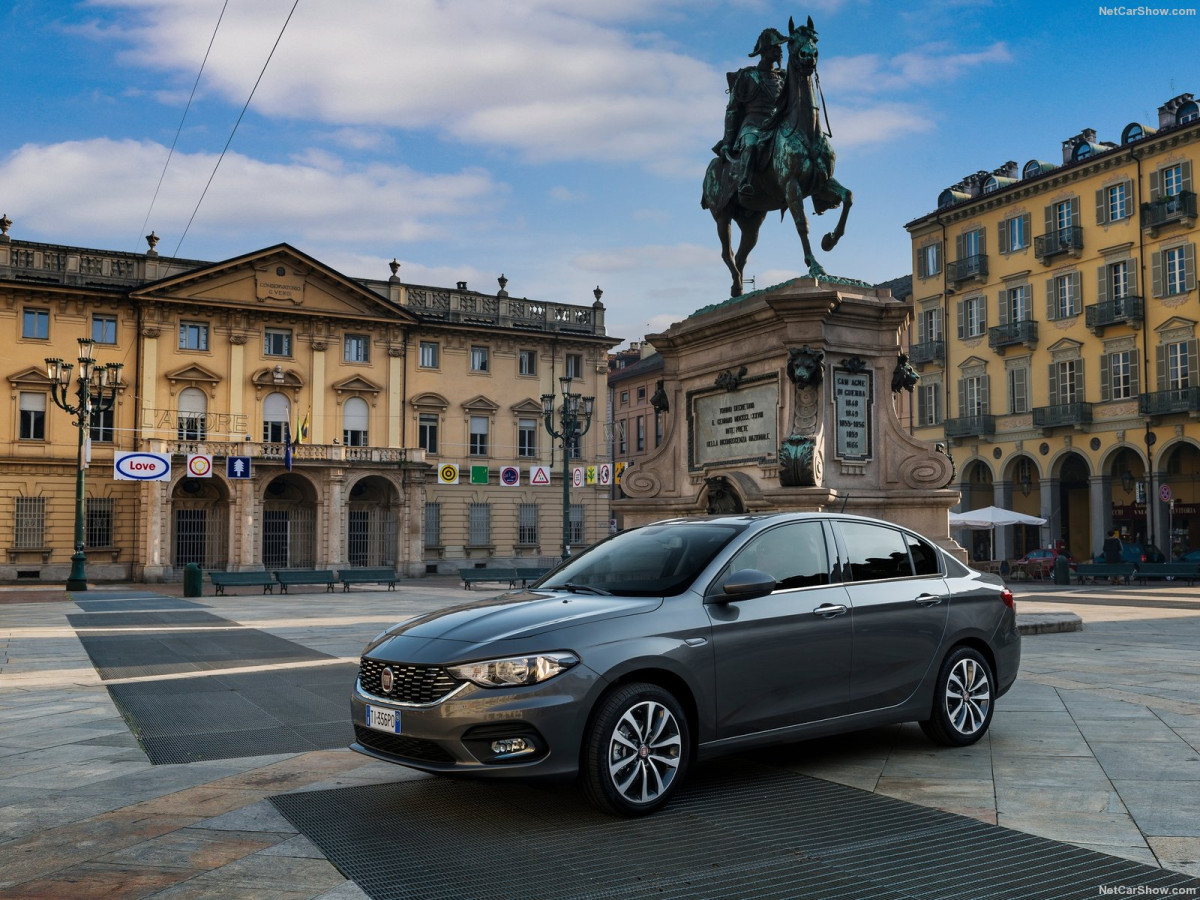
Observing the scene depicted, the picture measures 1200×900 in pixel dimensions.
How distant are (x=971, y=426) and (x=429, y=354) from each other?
2548 cm

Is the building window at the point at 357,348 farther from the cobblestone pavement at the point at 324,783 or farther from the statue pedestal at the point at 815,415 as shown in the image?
the cobblestone pavement at the point at 324,783

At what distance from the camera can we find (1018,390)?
46125 millimetres

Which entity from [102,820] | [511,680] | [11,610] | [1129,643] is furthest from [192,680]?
[11,610]

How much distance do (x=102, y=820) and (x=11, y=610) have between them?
20817 millimetres

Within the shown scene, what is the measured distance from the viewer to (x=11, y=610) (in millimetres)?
23328

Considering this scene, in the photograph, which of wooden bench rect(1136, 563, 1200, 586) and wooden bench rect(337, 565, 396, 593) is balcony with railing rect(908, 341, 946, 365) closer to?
wooden bench rect(1136, 563, 1200, 586)

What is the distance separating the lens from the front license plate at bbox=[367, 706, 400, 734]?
5.34 metres

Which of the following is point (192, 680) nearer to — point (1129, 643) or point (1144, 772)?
point (1144, 772)

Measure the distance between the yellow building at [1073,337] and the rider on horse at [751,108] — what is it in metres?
30.0

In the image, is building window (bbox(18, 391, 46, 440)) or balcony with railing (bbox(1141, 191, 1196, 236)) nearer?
balcony with railing (bbox(1141, 191, 1196, 236))

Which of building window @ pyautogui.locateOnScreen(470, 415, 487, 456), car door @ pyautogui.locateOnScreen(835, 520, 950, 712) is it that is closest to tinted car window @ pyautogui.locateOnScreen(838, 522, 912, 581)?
car door @ pyautogui.locateOnScreen(835, 520, 950, 712)

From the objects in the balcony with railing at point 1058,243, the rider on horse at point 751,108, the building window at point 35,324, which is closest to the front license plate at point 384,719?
the rider on horse at point 751,108

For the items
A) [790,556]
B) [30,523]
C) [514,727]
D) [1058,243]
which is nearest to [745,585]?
[790,556]

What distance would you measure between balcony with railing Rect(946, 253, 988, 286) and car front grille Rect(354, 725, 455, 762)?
154ft
